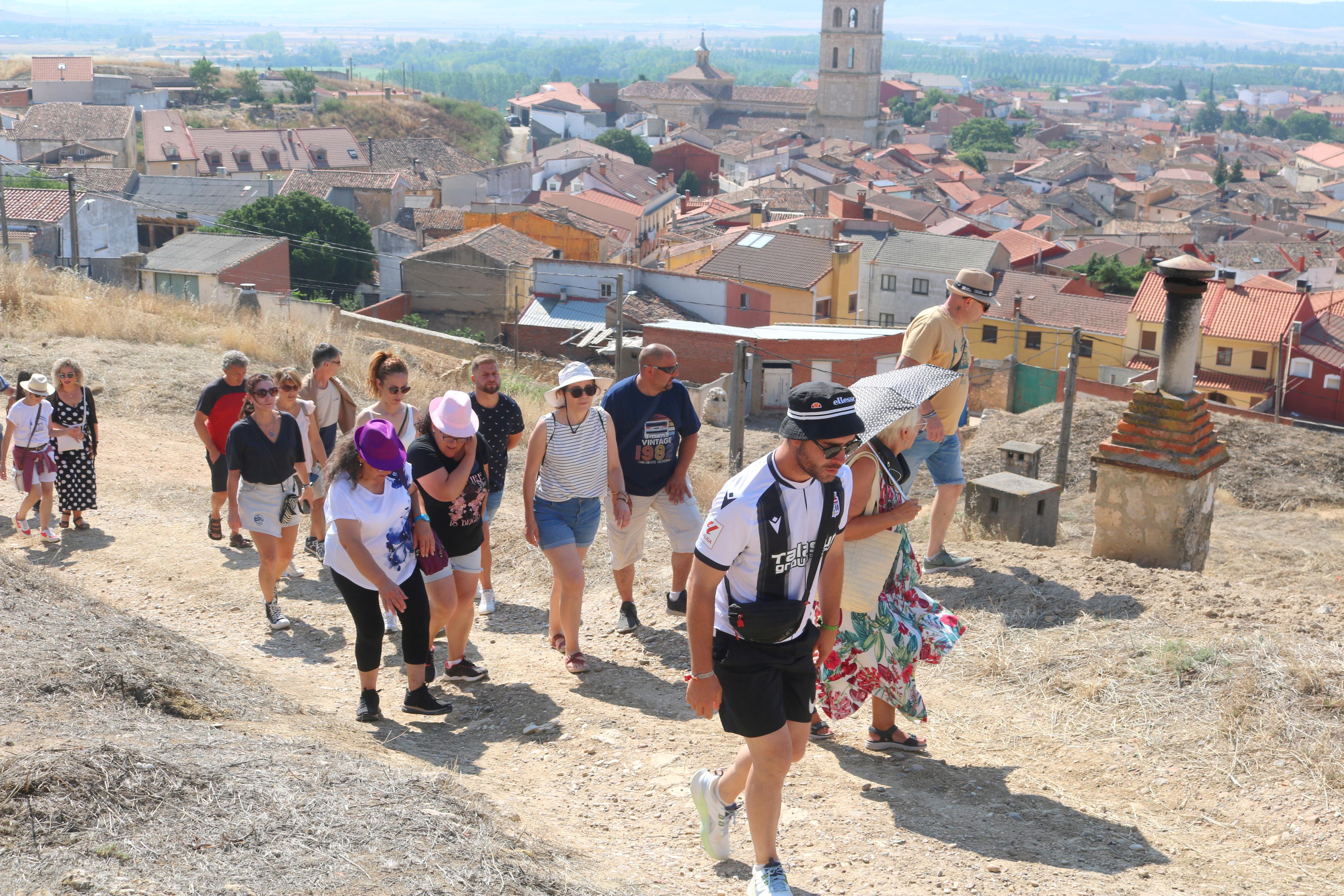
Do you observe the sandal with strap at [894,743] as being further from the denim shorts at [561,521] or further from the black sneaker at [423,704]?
the black sneaker at [423,704]

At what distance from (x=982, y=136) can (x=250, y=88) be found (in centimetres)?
7451

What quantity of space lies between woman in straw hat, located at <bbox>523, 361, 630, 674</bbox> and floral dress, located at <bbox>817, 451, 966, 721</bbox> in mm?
1582

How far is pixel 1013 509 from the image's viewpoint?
314 inches

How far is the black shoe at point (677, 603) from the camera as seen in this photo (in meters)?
6.20

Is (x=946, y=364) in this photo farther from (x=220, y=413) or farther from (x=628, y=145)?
(x=628, y=145)

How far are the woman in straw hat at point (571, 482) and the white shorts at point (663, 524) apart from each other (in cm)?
22

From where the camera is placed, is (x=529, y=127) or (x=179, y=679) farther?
(x=529, y=127)

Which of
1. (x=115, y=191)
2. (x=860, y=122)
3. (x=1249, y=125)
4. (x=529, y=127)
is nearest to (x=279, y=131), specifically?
(x=115, y=191)

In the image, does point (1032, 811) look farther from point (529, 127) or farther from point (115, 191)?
point (529, 127)

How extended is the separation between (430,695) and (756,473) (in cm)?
246

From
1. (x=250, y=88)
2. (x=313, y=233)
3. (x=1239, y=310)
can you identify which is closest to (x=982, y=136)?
(x=250, y=88)

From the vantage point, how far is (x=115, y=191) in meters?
45.4

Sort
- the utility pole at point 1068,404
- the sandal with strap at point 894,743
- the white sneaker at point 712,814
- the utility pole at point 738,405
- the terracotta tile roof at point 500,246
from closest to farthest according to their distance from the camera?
1. the white sneaker at point 712,814
2. the sandal with strap at point 894,743
3. the utility pole at point 738,405
4. the utility pole at point 1068,404
5. the terracotta tile roof at point 500,246

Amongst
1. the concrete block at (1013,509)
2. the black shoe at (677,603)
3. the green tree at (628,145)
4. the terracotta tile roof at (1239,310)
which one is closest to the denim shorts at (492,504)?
the black shoe at (677,603)
